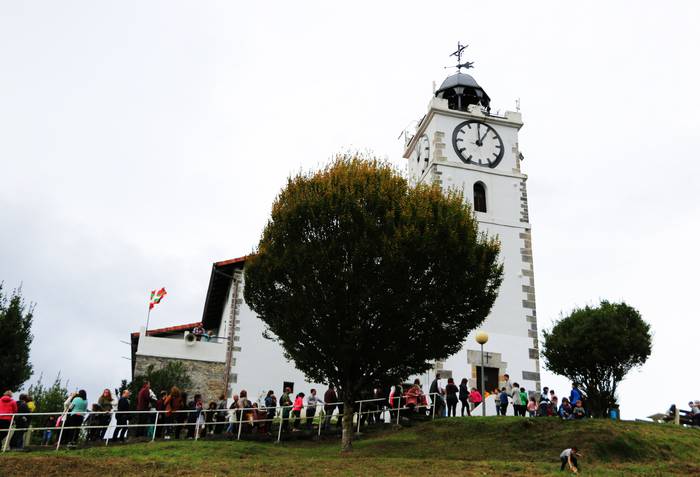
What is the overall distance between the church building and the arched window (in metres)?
0.05

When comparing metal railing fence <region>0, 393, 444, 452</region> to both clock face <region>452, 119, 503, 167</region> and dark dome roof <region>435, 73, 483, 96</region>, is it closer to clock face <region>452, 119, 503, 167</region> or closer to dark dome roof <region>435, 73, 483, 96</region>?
clock face <region>452, 119, 503, 167</region>

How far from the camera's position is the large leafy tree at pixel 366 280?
18.4 meters

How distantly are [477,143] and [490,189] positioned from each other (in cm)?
243

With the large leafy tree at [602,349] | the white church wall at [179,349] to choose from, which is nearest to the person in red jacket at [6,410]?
the white church wall at [179,349]

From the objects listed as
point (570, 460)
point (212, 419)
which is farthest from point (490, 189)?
point (570, 460)

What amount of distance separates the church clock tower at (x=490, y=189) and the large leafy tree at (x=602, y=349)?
396cm

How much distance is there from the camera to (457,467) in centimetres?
1471

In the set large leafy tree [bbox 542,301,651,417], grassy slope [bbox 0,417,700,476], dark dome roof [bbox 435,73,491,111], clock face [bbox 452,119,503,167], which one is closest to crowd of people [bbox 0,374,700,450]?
grassy slope [bbox 0,417,700,476]

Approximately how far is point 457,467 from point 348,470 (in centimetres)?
225

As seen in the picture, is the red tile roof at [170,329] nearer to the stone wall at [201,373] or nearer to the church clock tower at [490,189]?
the stone wall at [201,373]

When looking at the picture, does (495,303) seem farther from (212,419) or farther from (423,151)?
(212,419)

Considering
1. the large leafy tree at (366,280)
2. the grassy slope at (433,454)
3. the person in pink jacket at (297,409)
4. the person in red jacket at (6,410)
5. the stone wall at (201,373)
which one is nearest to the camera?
the grassy slope at (433,454)

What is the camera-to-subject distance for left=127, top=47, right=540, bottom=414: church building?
2766 centimetres

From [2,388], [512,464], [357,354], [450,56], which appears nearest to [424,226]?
[357,354]
